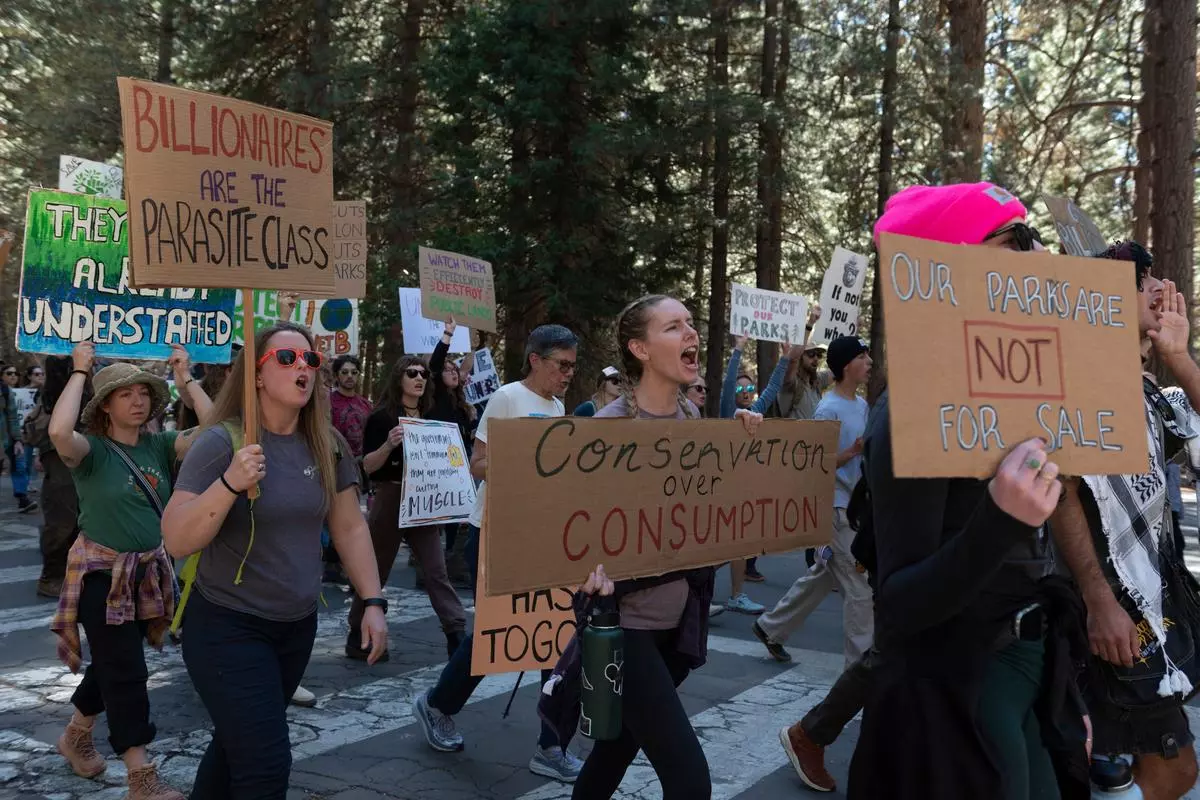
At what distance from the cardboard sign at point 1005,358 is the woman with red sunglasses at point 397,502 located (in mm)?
4347

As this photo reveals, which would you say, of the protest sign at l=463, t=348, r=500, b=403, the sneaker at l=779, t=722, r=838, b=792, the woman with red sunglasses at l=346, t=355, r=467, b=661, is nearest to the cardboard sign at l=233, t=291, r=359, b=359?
the protest sign at l=463, t=348, r=500, b=403

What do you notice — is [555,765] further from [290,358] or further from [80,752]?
[290,358]

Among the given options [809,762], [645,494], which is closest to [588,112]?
[809,762]

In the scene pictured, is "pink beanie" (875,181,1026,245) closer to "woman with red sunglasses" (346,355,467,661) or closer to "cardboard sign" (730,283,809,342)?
"woman with red sunglasses" (346,355,467,661)

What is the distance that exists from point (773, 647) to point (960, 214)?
476 cm

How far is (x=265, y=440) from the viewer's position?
3365 millimetres

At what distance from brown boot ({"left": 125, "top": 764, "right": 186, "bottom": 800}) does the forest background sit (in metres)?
13.3

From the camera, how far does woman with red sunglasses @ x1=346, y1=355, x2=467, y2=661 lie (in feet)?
19.8

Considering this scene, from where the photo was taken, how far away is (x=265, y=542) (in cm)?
323

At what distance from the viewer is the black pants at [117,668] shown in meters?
4.16

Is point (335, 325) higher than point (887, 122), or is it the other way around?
point (887, 122)

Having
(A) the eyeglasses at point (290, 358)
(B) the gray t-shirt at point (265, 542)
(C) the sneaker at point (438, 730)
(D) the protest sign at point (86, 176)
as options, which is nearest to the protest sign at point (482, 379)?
(D) the protest sign at point (86, 176)

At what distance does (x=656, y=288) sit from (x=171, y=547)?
1641cm

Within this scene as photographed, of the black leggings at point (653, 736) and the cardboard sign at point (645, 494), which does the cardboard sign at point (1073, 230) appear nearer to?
the cardboard sign at point (645, 494)
